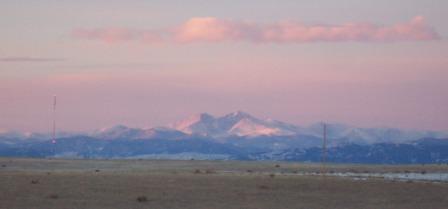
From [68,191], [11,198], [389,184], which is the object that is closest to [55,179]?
[68,191]

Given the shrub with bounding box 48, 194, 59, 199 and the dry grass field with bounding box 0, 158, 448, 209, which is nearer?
the dry grass field with bounding box 0, 158, 448, 209

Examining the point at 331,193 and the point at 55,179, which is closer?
the point at 331,193

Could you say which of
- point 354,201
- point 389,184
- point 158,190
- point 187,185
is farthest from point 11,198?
point 389,184

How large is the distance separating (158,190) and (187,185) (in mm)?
4599

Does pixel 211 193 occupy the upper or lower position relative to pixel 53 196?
upper

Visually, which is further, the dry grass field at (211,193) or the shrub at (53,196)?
the shrub at (53,196)

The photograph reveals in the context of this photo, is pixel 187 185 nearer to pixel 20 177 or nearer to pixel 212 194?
pixel 212 194

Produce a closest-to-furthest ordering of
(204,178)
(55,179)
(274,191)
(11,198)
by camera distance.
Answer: (11,198) < (274,191) < (55,179) < (204,178)

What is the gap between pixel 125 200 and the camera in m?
53.8

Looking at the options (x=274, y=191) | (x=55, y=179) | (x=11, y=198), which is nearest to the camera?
(x=11, y=198)

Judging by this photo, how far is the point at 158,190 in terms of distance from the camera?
60438mm

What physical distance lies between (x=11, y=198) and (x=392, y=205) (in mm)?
22365

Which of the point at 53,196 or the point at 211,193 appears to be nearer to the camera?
the point at 53,196

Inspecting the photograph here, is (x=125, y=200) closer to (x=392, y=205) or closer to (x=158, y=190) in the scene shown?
(x=158, y=190)
